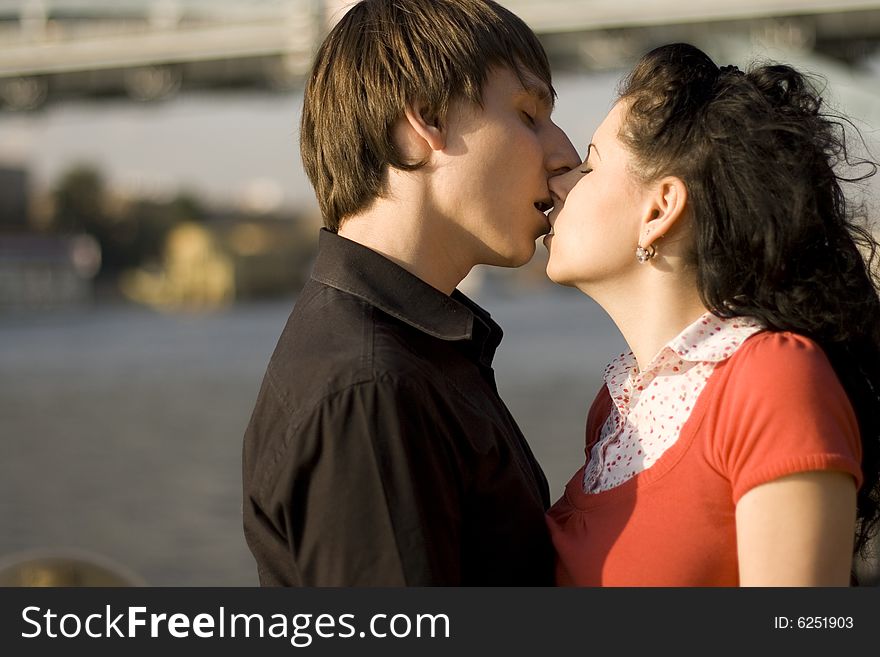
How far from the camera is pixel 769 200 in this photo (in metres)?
1.29

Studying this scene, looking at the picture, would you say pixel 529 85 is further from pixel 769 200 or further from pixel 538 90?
pixel 769 200

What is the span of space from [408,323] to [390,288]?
0.18ft

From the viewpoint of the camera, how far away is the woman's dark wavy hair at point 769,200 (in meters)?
1.29

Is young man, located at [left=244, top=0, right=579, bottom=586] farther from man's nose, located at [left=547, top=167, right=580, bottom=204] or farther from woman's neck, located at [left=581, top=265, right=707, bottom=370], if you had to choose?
woman's neck, located at [left=581, top=265, right=707, bottom=370]

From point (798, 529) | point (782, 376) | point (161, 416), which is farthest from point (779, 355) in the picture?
point (161, 416)

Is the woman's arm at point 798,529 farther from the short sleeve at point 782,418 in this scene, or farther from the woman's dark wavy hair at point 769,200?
the woman's dark wavy hair at point 769,200

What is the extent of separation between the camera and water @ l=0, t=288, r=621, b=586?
42.6ft

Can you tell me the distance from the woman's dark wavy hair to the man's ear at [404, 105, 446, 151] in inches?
8.5

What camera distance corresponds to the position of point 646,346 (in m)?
1.42

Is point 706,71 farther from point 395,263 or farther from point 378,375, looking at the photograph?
point 378,375

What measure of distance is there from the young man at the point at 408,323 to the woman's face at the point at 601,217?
0.22 ft

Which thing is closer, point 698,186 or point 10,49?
point 698,186

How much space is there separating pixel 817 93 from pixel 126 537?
40.7ft

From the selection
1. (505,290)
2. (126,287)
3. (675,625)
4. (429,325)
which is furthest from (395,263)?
(505,290)
